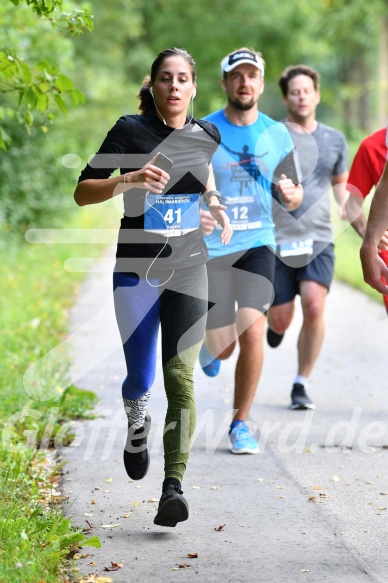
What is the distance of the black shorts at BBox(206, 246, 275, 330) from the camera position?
664cm

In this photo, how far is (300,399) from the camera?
25.8 feet

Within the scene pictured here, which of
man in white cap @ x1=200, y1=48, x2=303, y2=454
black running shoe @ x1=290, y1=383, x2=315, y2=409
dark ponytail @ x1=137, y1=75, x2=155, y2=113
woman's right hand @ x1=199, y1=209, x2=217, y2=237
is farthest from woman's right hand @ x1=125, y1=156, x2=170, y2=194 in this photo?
black running shoe @ x1=290, y1=383, x2=315, y2=409

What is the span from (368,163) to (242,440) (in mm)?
1845

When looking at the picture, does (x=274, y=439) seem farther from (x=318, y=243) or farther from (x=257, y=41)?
(x=257, y=41)

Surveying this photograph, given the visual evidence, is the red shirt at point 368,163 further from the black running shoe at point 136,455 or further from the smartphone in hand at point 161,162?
the black running shoe at point 136,455

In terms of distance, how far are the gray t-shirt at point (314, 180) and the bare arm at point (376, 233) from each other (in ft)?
10.8

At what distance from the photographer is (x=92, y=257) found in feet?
57.4

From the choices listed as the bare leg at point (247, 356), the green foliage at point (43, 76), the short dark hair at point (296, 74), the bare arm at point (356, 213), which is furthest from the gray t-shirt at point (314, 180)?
the green foliage at point (43, 76)

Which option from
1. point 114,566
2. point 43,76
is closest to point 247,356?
point 43,76

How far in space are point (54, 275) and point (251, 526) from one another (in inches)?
395

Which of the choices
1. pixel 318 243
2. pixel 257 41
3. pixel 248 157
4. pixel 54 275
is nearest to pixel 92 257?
pixel 54 275

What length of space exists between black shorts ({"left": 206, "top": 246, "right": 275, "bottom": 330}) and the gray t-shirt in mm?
1136

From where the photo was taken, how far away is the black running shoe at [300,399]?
25.7 feet

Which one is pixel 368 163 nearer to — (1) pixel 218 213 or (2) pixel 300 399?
(1) pixel 218 213
